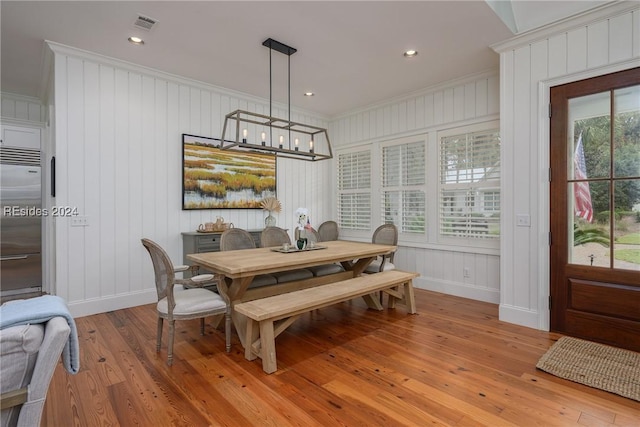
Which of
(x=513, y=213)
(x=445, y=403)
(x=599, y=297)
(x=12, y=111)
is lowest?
(x=445, y=403)

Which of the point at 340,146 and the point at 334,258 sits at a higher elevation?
the point at 340,146

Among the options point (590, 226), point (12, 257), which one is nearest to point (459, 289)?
point (590, 226)

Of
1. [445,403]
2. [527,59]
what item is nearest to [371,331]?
[445,403]

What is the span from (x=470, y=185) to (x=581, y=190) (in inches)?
55.2

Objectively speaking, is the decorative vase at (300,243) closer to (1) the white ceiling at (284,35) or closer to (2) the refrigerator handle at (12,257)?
(1) the white ceiling at (284,35)

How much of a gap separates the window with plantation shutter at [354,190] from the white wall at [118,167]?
2.28 meters

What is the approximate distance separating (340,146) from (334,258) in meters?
3.26

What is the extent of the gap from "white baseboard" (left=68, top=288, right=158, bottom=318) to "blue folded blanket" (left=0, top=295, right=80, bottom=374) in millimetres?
2759

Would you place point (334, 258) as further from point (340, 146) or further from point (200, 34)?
point (340, 146)

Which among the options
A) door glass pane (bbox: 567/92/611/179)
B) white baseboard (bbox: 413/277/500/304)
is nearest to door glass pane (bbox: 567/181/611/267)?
door glass pane (bbox: 567/92/611/179)

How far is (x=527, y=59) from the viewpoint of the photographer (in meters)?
3.30

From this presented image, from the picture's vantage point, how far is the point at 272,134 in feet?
17.6

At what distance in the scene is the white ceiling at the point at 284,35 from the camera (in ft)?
9.34

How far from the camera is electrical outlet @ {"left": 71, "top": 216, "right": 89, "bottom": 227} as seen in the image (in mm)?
3635
